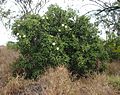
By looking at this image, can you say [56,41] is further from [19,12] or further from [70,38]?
[19,12]

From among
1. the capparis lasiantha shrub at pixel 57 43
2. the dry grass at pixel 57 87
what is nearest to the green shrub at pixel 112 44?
the capparis lasiantha shrub at pixel 57 43

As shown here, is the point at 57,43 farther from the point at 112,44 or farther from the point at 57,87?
the point at 57,87

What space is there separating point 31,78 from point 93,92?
3440mm

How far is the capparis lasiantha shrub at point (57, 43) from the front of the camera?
1248 cm

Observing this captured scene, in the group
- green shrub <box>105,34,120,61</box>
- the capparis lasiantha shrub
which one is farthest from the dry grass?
green shrub <box>105,34,120,61</box>

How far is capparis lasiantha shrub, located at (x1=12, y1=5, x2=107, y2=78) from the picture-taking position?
12.5 meters

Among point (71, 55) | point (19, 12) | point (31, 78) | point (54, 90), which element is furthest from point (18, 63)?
point (19, 12)

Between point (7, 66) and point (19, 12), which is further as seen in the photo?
point (19, 12)

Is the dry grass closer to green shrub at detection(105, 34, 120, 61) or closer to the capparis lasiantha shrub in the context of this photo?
the capparis lasiantha shrub

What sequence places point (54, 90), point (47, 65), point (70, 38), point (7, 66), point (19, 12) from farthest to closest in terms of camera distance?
point (19, 12), point (7, 66), point (70, 38), point (47, 65), point (54, 90)

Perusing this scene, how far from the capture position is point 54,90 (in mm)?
9102

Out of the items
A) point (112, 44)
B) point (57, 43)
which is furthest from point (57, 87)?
point (112, 44)

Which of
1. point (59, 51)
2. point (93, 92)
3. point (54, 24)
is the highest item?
point (54, 24)

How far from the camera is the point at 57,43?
12.6 meters
